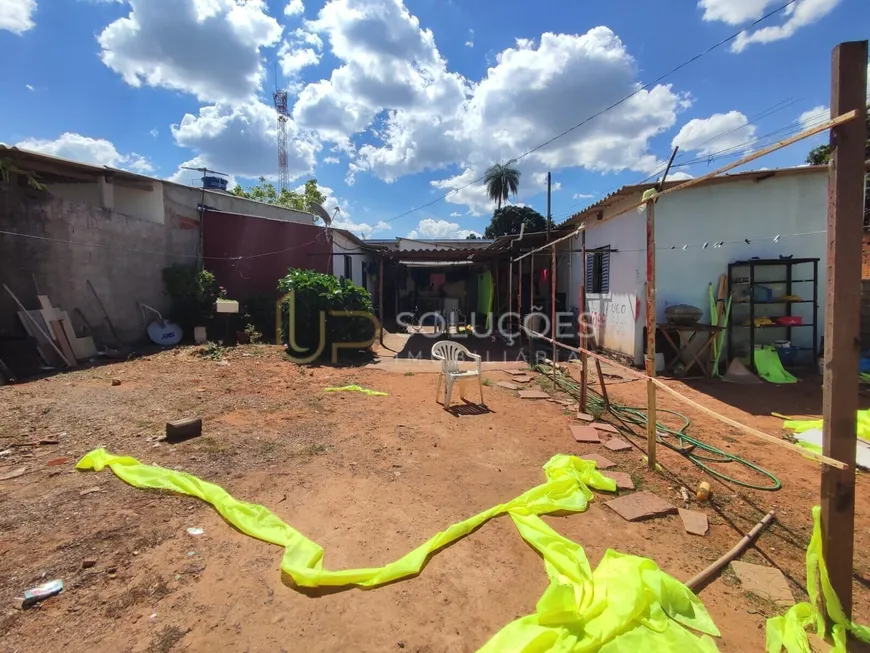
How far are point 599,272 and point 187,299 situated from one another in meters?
10.7

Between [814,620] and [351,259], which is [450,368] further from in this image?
[351,259]

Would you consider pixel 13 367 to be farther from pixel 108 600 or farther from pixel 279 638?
pixel 279 638

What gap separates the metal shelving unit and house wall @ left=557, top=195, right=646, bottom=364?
166 centimetres

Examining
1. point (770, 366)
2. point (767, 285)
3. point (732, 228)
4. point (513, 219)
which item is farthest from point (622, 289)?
point (513, 219)

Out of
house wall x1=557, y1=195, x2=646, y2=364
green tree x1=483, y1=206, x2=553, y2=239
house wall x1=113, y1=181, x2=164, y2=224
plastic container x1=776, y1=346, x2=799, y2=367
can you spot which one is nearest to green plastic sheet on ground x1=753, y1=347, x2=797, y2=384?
plastic container x1=776, y1=346, x2=799, y2=367

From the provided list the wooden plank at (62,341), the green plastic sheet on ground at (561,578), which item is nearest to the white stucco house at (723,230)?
the green plastic sheet on ground at (561,578)

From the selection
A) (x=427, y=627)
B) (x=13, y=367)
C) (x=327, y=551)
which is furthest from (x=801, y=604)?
(x=13, y=367)

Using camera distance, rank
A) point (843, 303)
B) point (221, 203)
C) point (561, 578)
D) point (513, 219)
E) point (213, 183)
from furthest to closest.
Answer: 1. point (513, 219)
2. point (213, 183)
3. point (221, 203)
4. point (561, 578)
5. point (843, 303)

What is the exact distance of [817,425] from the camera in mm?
4855

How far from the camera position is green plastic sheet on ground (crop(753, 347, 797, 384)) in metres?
7.26

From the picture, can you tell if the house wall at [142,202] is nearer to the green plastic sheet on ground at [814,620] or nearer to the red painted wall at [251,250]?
the red painted wall at [251,250]

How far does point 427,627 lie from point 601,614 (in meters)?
0.80

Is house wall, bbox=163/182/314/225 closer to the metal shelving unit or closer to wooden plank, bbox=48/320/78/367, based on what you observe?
wooden plank, bbox=48/320/78/367

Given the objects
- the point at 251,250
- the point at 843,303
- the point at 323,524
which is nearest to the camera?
the point at 843,303
